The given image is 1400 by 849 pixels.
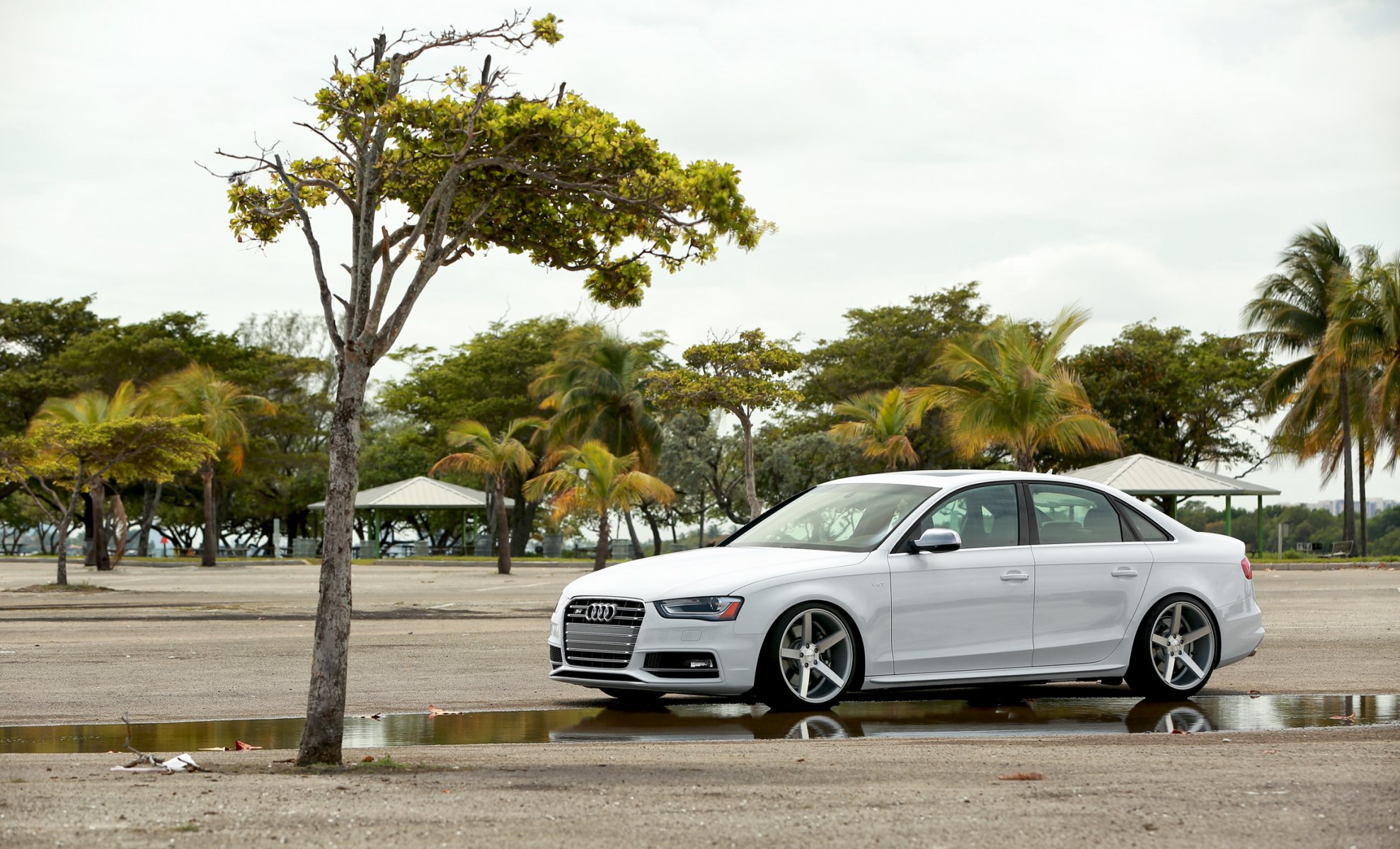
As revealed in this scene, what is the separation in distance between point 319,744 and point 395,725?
6.72ft

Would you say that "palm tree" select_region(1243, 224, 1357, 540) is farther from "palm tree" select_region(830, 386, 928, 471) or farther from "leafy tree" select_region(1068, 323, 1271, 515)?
"palm tree" select_region(830, 386, 928, 471)

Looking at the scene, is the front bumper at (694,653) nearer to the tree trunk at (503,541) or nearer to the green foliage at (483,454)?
the tree trunk at (503,541)

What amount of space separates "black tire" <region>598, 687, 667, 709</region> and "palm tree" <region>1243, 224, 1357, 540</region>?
44.3 metres

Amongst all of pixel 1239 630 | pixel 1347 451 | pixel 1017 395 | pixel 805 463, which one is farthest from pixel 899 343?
pixel 1239 630

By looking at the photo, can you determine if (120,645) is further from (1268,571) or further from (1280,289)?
(1280,289)

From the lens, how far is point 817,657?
9.05m

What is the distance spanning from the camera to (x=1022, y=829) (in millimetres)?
5086

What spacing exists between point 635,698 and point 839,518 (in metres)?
1.92

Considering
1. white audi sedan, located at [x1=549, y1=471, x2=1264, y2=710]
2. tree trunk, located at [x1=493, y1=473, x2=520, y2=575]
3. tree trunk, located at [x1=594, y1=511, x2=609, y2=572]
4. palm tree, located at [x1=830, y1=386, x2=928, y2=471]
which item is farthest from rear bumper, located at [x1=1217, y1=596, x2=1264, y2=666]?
tree trunk, located at [x1=493, y1=473, x2=520, y2=575]

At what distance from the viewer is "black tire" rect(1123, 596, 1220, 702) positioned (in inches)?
395

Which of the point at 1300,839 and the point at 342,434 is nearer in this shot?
the point at 1300,839

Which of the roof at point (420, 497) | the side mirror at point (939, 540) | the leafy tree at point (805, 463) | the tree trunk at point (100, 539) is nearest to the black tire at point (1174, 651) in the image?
the side mirror at point (939, 540)

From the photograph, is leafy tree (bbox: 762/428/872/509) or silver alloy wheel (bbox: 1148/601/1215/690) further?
leafy tree (bbox: 762/428/872/509)

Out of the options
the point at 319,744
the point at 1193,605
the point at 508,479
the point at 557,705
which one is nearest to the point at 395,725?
the point at 557,705
